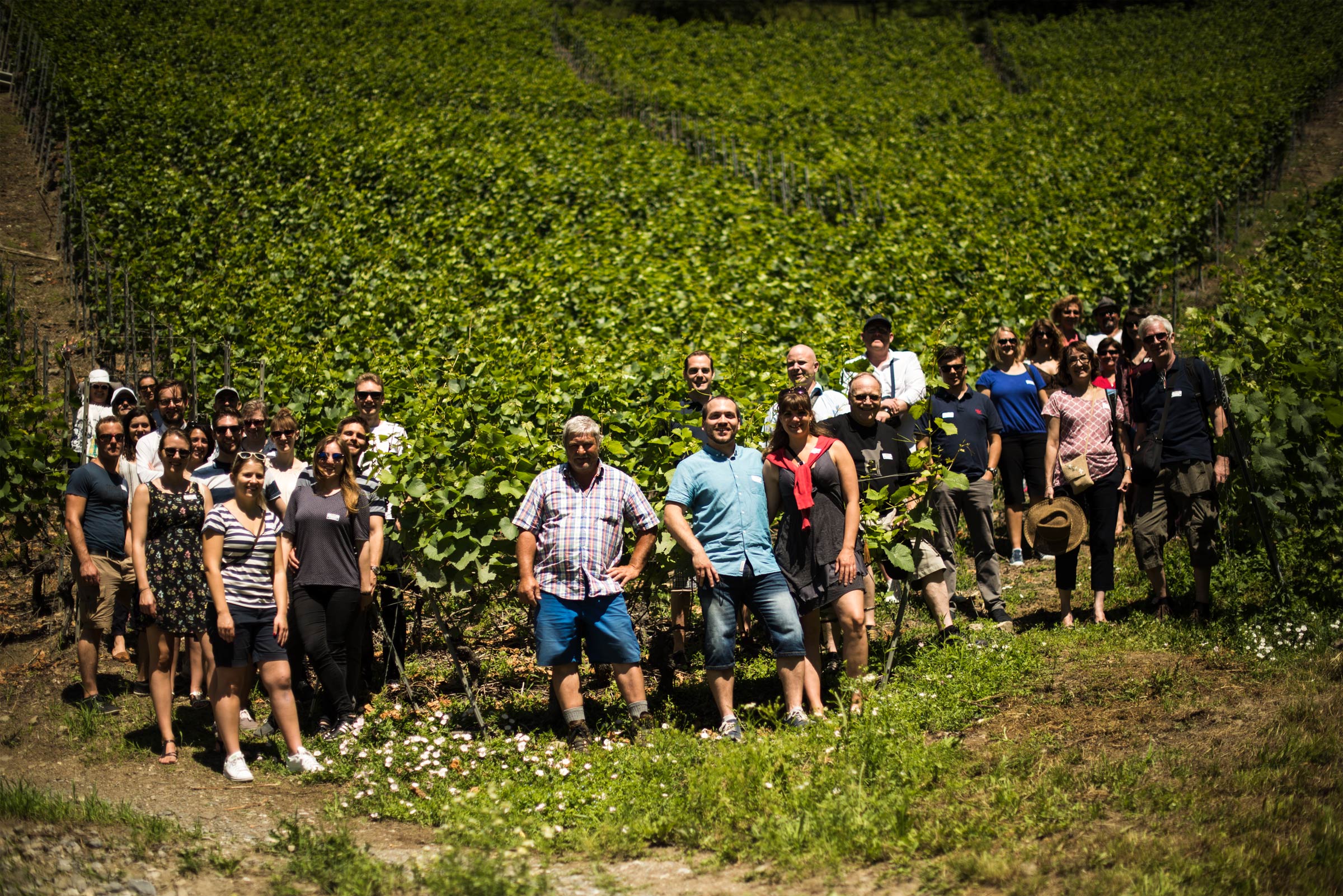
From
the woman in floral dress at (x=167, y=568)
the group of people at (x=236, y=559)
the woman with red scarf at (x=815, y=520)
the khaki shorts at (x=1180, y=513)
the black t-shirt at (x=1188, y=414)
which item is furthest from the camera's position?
the black t-shirt at (x=1188, y=414)

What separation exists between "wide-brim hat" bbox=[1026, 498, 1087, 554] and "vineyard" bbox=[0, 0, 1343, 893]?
51 cm

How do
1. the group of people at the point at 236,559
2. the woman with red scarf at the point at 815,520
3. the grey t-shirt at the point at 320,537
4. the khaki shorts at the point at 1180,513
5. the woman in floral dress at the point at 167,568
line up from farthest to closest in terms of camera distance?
the khaki shorts at the point at 1180,513, the woman in floral dress at the point at 167,568, the grey t-shirt at the point at 320,537, the group of people at the point at 236,559, the woman with red scarf at the point at 815,520

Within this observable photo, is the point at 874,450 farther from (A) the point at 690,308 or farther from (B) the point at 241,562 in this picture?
(A) the point at 690,308

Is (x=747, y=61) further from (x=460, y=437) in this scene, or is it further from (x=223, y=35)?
(x=460, y=437)

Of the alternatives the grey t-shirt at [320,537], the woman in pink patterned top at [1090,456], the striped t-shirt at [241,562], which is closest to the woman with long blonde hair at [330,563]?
the grey t-shirt at [320,537]

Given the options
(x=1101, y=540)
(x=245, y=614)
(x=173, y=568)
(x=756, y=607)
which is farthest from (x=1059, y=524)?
(x=173, y=568)

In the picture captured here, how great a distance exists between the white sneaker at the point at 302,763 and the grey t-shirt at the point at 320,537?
0.81m

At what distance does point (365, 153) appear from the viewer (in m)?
17.5

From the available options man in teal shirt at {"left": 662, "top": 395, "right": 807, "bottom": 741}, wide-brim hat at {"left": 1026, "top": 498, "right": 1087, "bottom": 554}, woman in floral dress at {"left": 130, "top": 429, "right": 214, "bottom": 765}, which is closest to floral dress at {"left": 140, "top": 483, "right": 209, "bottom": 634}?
woman in floral dress at {"left": 130, "top": 429, "right": 214, "bottom": 765}

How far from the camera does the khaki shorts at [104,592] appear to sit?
5.71 metres

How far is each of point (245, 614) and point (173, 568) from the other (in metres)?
0.73

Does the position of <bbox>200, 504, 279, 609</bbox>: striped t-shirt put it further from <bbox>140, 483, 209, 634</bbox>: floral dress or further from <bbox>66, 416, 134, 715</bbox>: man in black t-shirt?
<bbox>66, 416, 134, 715</bbox>: man in black t-shirt

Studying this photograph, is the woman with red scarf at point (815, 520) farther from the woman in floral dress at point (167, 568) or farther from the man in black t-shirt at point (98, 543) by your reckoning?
the man in black t-shirt at point (98, 543)

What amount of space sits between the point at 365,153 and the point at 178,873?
613 inches
